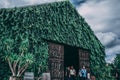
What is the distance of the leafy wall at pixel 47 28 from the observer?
21.7m

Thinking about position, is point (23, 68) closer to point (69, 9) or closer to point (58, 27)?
point (58, 27)

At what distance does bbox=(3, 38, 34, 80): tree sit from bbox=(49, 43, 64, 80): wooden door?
2669 mm

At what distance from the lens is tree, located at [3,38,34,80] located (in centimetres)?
2052

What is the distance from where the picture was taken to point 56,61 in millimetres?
24438

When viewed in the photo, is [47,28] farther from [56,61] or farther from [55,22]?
Answer: [56,61]

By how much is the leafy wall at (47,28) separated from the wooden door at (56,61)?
0.58 meters

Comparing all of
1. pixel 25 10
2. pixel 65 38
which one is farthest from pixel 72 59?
pixel 25 10

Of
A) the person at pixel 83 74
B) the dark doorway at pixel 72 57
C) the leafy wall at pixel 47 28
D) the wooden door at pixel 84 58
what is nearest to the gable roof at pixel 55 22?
the leafy wall at pixel 47 28

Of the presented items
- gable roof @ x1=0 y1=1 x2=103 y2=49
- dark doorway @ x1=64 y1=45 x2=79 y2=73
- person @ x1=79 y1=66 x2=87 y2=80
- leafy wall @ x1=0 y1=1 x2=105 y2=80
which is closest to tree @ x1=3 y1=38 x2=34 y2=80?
A: leafy wall @ x1=0 y1=1 x2=105 y2=80

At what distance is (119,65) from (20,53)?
2097 centimetres

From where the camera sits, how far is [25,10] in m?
22.0

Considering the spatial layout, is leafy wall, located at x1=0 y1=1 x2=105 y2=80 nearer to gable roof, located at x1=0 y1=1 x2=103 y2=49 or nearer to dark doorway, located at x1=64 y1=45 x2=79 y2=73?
gable roof, located at x1=0 y1=1 x2=103 y2=49

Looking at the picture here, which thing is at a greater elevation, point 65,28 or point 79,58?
point 65,28

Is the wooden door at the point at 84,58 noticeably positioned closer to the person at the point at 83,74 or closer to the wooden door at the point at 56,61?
the person at the point at 83,74
